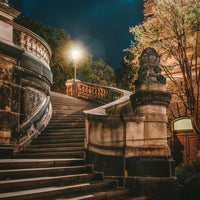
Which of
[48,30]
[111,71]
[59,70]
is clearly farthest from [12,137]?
[111,71]

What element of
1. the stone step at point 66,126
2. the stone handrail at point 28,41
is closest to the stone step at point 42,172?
the stone step at point 66,126

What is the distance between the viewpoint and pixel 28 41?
9.95 meters

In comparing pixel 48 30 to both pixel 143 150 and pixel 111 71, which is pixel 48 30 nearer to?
pixel 111 71

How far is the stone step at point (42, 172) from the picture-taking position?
5444mm

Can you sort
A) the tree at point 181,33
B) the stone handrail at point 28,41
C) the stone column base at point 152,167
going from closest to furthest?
the stone column base at point 152,167, the stone handrail at point 28,41, the tree at point 181,33

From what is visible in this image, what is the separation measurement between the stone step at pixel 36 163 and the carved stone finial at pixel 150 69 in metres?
2.88

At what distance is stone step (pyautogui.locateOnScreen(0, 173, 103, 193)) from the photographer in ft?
16.2

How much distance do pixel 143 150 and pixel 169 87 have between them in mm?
8697

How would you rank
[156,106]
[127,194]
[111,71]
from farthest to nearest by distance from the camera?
1. [111,71]
2. [156,106]
3. [127,194]

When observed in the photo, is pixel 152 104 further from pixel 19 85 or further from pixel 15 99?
pixel 19 85

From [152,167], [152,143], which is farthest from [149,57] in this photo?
[152,167]

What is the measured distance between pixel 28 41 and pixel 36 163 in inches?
214

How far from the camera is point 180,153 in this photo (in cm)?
1420

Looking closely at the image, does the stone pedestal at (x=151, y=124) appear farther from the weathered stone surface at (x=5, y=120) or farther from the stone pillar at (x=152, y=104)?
the weathered stone surface at (x=5, y=120)
